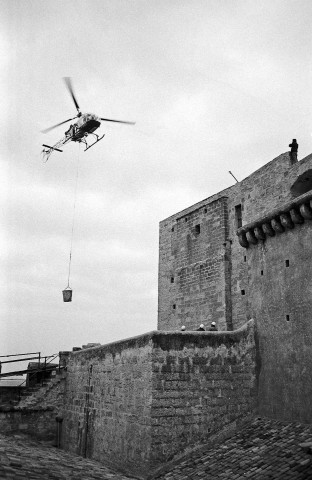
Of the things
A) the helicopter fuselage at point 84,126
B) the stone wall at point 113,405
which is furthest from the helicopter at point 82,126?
the stone wall at point 113,405

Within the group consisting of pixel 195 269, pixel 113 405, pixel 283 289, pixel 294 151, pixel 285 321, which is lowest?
pixel 113 405

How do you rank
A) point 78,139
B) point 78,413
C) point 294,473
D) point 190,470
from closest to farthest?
point 294,473 → point 190,470 → point 78,413 → point 78,139

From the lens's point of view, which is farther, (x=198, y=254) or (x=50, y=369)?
(x=198, y=254)

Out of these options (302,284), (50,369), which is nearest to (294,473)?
(302,284)

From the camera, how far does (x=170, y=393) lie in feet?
33.0

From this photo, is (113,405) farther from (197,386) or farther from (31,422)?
(31,422)

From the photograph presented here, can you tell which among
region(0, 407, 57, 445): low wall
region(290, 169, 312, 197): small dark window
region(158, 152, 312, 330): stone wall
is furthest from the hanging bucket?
region(290, 169, 312, 197): small dark window

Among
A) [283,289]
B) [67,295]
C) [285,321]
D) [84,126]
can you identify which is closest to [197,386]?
[285,321]

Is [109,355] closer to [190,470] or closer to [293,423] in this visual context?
[190,470]

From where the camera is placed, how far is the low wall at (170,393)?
9.82 meters

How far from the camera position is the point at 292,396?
9.82 meters

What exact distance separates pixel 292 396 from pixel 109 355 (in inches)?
193

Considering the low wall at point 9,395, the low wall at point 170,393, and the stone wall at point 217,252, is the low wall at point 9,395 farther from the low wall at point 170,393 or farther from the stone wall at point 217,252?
the stone wall at point 217,252

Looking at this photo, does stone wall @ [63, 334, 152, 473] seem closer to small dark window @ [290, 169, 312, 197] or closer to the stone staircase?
the stone staircase
